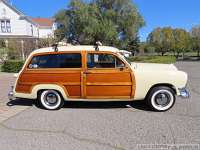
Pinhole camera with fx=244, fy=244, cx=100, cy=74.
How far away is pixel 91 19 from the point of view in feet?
99.5

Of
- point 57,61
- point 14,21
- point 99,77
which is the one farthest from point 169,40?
point 57,61

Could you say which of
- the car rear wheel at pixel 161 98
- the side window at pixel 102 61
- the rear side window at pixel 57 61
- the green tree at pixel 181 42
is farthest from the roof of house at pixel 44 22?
the car rear wheel at pixel 161 98

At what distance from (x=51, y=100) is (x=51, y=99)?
29 millimetres

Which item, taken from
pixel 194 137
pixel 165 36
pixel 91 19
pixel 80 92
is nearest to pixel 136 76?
pixel 80 92

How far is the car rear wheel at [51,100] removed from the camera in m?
6.80

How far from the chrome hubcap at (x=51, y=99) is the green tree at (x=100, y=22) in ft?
77.2

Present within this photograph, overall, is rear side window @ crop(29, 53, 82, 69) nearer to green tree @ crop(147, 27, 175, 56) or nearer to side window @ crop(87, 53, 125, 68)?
side window @ crop(87, 53, 125, 68)

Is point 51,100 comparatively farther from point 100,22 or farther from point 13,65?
point 100,22

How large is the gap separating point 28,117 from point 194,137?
393 centimetres

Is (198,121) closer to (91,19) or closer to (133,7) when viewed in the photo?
(91,19)

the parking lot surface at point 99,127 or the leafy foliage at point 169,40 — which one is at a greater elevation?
the leafy foliage at point 169,40

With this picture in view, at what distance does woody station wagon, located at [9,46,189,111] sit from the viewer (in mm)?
6387

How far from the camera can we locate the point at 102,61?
6.54 m

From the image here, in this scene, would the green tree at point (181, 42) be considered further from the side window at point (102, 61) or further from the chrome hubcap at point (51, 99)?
the chrome hubcap at point (51, 99)
